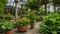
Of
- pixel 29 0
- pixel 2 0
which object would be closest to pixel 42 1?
pixel 29 0

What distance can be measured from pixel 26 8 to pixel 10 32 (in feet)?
20.9

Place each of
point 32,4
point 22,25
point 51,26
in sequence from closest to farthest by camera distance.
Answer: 1. point 51,26
2. point 22,25
3. point 32,4

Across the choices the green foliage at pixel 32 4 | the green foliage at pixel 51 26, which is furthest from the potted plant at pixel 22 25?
the green foliage at pixel 32 4

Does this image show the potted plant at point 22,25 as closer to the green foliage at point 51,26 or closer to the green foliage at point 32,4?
the green foliage at point 51,26

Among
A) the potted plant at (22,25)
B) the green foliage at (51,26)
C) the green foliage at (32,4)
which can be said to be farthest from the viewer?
the green foliage at (32,4)

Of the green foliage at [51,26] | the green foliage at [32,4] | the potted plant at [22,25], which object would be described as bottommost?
the potted plant at [22,25]

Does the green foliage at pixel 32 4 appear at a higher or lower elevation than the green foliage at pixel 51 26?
higher

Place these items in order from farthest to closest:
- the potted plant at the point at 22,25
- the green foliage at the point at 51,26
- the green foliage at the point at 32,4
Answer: the green foliage at the point at 32,4
the potted plant at the point at 22,25
the green foliage at the point at 51,26

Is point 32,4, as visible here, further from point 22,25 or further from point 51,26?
point 51,26

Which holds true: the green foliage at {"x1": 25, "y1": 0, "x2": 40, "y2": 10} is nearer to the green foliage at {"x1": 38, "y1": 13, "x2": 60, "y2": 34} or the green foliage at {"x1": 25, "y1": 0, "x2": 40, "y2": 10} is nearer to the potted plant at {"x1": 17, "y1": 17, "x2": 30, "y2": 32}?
the potted plant at {"x1": 17, "y1": 17, "x2": 30, "y2": 32}

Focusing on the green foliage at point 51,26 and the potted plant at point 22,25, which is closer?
the green foliage at point 51,26

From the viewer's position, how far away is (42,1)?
38.9ft

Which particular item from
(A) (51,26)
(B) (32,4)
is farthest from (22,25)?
(B) (32,4)

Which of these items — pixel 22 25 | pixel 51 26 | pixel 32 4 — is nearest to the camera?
pixel 51 26
